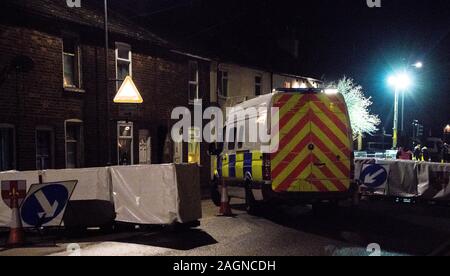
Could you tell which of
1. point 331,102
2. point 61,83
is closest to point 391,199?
point 331,102

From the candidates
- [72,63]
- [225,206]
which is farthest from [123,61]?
[225,206]

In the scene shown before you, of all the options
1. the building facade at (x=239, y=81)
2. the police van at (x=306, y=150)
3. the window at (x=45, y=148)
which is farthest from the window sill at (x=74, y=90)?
the police van at (x=306, y=150)

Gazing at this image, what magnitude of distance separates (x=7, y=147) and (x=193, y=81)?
32.9ft

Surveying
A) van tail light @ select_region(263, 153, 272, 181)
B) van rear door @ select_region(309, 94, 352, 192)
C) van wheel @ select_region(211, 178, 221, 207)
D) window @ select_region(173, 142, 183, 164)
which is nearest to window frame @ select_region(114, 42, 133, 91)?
window @ select_region(173, 142, 183, 164)

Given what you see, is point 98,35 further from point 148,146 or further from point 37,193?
point 37,193

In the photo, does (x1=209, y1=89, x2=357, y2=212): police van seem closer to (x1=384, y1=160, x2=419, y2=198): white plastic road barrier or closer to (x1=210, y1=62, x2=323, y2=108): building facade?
(x1=384, y1=160, x2=419, y2=198): white plastic road barrier

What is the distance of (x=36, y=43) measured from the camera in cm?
1459

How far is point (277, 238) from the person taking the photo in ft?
28.0

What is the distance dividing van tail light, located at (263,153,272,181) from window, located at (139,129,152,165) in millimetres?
9824

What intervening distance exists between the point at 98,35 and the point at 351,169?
35.2ft

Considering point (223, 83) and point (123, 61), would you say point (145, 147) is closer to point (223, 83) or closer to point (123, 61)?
point (123, 61)

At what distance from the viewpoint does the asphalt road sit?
750cm

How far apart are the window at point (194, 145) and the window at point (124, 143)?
12.7 feet

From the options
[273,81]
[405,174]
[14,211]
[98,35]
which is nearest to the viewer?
[14,211]
